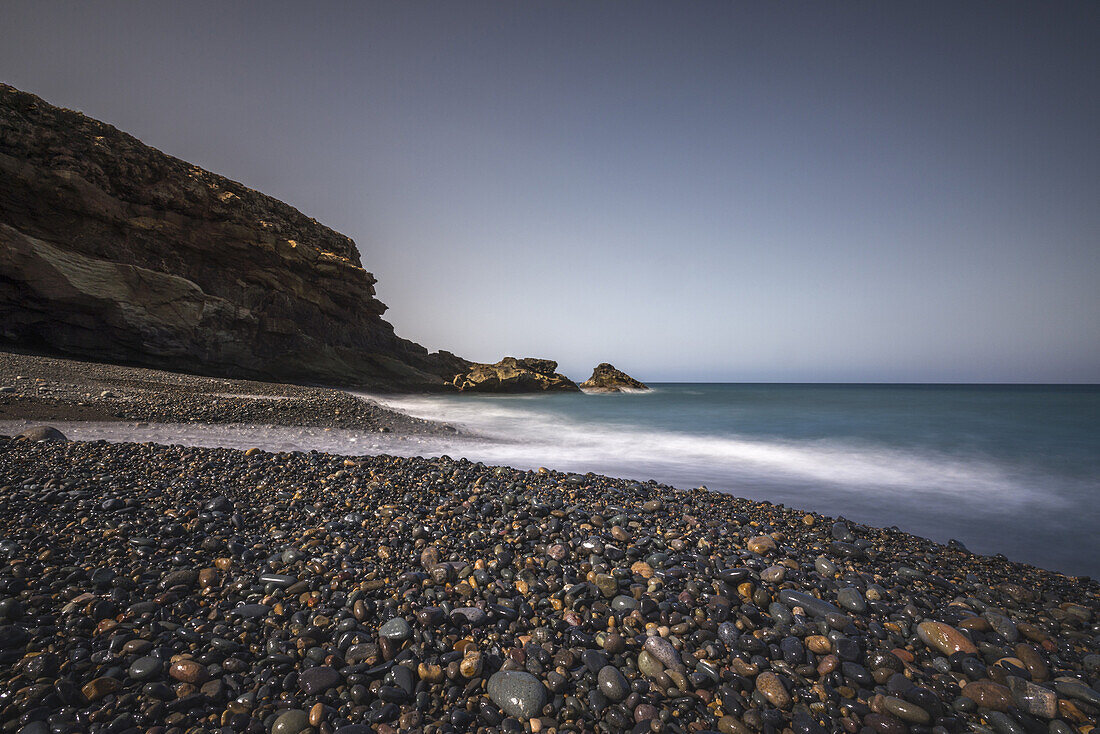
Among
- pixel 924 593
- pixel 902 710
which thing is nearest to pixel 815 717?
pixel 902 710

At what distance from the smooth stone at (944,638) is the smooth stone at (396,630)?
A: 9.34ft

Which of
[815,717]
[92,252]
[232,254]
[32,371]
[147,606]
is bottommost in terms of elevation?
[815,717]

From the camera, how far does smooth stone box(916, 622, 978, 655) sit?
226cm

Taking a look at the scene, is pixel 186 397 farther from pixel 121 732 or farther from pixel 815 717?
pixel 815 717

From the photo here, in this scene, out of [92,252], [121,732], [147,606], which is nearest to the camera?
[121,732]

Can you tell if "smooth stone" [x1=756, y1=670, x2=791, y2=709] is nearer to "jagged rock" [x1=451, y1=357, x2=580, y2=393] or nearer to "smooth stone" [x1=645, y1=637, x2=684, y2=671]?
"smooth stone" [x1=645, y1=637, x2=684, y2=671]

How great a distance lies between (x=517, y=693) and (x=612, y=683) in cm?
45

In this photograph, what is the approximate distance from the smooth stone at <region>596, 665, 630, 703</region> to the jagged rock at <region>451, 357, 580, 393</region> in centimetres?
3310

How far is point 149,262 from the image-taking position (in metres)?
19.1

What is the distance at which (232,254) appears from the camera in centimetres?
2200

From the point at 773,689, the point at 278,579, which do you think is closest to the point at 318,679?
the point at 278,579

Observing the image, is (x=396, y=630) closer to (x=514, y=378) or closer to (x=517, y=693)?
(x=517, y=693)

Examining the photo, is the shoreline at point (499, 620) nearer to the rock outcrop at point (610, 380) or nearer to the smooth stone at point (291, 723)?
the smooth stone at point (291, 723)

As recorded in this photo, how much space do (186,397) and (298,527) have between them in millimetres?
9848
